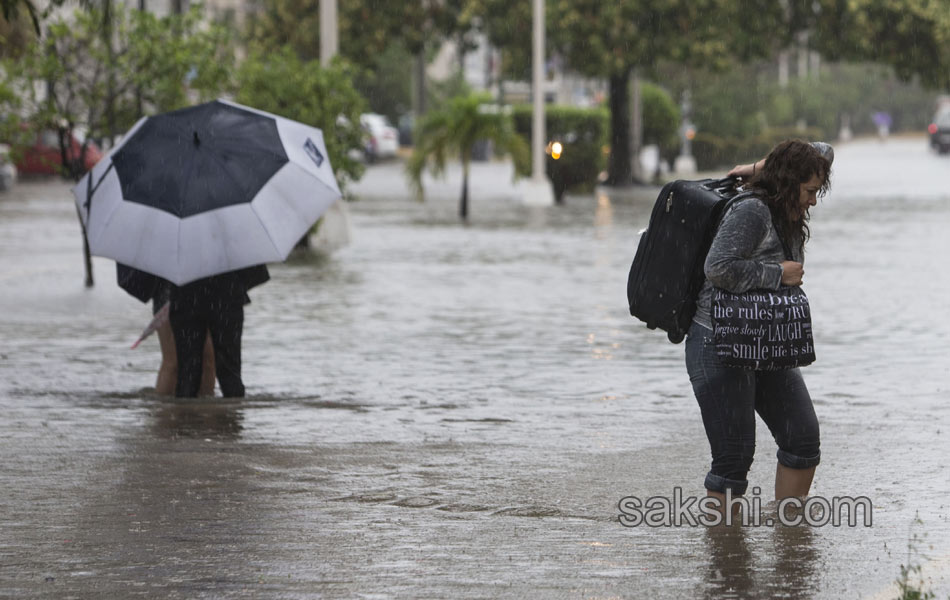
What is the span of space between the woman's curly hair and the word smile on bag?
0.25 meters

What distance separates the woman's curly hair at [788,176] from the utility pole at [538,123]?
25.6 meters

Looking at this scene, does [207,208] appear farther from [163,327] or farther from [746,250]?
[746,250]

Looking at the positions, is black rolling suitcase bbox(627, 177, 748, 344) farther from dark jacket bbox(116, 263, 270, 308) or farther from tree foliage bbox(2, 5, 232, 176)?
tree foliage bbox(2, 5, 232, 176)

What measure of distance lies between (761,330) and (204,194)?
13.8ft

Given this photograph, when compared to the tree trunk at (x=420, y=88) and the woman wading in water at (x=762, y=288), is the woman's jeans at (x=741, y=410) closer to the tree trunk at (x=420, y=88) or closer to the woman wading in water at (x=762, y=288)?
the woman wading in water at (x=762, y=288)

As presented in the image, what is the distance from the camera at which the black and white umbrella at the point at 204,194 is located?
966 centimetres

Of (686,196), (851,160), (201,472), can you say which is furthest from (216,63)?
(851,160)

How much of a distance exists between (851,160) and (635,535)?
172 ft

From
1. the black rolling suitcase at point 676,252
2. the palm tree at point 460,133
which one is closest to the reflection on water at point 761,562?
the black rolling suitcase at point 676,252

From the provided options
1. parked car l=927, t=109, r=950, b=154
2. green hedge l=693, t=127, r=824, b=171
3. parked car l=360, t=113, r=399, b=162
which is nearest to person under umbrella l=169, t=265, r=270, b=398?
green hedge l=693, t=127, r=824, b=171

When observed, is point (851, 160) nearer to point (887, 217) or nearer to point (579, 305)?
point (887, 217)

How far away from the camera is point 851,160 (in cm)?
5784

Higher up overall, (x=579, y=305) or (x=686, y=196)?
(x=686, y=196)

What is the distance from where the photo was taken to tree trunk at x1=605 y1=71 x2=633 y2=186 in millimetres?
39188
